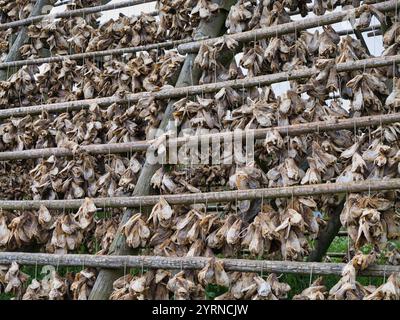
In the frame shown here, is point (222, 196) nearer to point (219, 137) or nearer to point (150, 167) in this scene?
point (219, 137)

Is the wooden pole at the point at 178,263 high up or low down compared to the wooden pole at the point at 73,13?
down

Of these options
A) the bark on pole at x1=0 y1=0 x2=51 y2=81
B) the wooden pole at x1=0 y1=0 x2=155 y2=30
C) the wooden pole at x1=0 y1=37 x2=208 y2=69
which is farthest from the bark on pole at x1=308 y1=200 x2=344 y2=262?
the bark on pole at x1=0 y1=0 x2=51 y2=81

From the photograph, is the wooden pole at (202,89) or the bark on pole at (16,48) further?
the bark on pole at (16,48)

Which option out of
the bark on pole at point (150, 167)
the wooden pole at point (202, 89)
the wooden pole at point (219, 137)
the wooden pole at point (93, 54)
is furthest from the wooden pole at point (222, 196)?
the wooden pole at point (93, 54)

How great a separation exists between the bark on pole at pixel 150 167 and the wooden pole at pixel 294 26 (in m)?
0.06

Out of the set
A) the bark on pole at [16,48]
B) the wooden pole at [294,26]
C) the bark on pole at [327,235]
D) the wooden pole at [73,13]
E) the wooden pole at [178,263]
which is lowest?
the bark on pole at [327,235]

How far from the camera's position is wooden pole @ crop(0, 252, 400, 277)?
2.14m

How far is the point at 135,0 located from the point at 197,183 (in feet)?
3.44

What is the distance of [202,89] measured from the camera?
105 inches

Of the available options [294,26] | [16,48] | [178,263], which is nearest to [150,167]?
[178,263]

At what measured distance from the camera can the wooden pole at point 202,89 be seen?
2.37 metres

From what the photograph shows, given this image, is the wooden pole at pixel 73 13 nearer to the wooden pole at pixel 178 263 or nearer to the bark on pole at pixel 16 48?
the bark on pole at pixel 16 48

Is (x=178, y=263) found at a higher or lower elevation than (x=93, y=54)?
lower

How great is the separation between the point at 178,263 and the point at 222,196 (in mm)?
272
